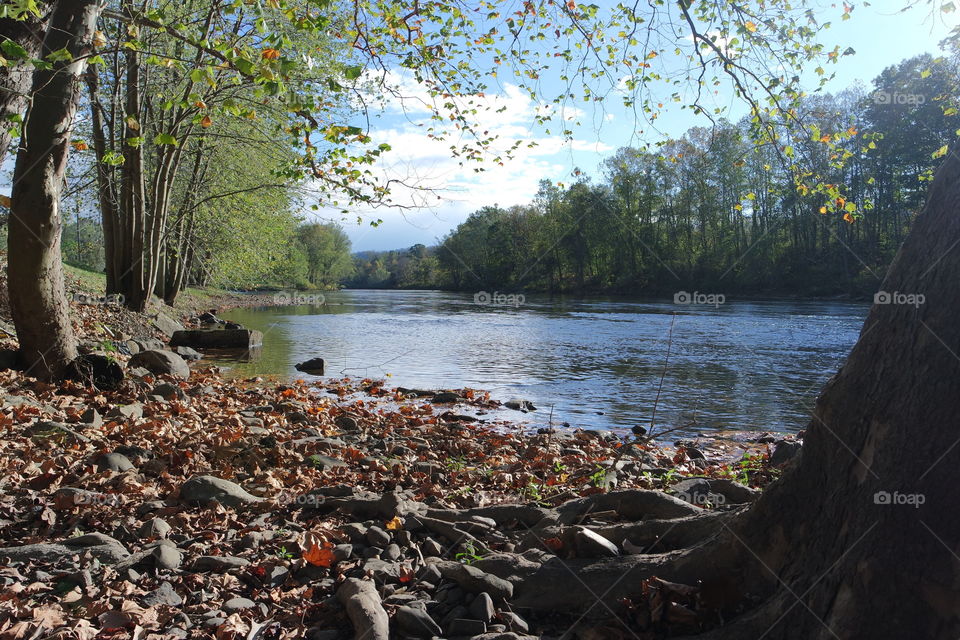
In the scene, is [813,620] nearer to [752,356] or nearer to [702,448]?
[702,448]

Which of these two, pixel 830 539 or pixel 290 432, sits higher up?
pixel 830 539

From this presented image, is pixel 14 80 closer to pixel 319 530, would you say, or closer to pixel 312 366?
pixel 319 530

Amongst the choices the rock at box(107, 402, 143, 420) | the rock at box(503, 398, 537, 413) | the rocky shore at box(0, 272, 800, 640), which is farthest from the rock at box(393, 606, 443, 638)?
the rock at box(503, 398, 537, 413)

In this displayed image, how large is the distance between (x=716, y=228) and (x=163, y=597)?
69.8 metres

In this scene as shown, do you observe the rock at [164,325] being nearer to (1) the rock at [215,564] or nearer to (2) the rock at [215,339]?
(2) the rock at [215,339]

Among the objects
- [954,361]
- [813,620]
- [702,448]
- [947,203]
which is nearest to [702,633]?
[813,620]

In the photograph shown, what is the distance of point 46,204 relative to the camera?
24.8ft

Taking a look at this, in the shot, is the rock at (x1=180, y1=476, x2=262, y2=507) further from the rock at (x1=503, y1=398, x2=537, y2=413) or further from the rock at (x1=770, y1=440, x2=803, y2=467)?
the rock at (x1=503, y1=398, x2=537, y2=413)

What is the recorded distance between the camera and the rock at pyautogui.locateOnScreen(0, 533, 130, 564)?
3520 mm

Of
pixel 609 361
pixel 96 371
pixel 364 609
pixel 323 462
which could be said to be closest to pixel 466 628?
pixel 364 609

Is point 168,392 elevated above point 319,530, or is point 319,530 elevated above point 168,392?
point 168,392

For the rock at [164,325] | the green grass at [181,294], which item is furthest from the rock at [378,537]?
the green grass at [181,294]

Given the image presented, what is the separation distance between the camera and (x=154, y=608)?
3064 mm

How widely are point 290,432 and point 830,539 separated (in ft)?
20.8
